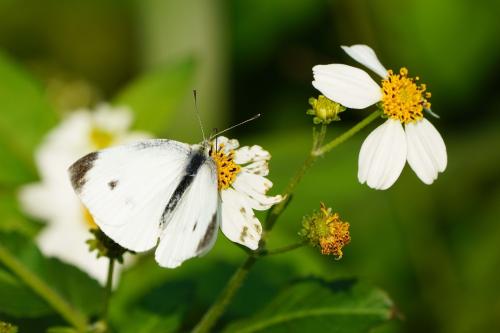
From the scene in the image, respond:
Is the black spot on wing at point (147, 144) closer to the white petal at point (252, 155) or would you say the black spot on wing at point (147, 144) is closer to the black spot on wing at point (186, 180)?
the black spot on wing at point (186, 180)

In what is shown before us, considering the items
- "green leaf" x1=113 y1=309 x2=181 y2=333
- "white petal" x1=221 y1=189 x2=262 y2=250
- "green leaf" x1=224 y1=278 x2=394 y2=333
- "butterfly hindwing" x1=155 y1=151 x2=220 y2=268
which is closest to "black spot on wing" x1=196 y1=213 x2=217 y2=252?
"butterfly hindwing" x1=155 y1=151 x2=220 y2=268

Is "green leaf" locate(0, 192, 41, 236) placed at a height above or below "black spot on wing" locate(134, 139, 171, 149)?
below

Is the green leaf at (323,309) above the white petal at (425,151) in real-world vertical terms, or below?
below

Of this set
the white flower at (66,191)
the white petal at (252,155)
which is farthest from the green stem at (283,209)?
the white flower at (66,191)

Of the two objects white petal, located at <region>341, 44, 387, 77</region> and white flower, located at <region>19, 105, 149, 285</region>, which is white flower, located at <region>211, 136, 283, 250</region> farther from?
white flower, located at <region>19, 105, 149, 285</region>

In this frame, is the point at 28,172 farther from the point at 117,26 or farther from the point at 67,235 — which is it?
the point at 117,26

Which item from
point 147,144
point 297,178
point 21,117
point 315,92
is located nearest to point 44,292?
point 147,144

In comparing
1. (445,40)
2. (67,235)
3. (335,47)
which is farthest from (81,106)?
(445,40)
